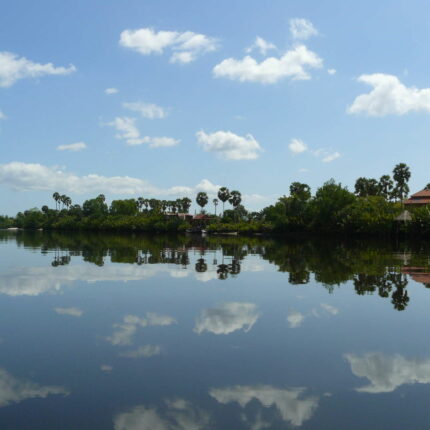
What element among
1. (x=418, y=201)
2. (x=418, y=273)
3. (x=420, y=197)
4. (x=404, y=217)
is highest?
(x=420, y=197)

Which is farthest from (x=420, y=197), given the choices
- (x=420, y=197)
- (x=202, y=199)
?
(x=202, y=199)

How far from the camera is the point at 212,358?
8578 millimetres

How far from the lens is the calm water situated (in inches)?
243

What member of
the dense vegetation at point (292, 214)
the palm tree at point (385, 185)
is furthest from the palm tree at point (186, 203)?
the palm tree at point (385, 185)

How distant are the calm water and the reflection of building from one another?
404cm

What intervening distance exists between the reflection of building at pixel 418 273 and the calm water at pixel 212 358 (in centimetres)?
404

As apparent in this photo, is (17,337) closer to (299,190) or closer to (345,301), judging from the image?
(345,301)

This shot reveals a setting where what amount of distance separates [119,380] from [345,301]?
9821 mm

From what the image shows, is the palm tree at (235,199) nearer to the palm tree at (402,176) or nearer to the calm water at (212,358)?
the palm tree at (402,176)

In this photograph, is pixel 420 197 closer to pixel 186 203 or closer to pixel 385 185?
pixel 385 185

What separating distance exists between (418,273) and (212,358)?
1862cm

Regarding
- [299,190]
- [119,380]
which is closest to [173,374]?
[119,380]

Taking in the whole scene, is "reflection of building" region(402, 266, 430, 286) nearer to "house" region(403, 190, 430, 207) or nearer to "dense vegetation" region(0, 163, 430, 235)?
"dense vegetation" region(0, 163, 430, 235)

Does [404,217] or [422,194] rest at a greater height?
[422,194]
